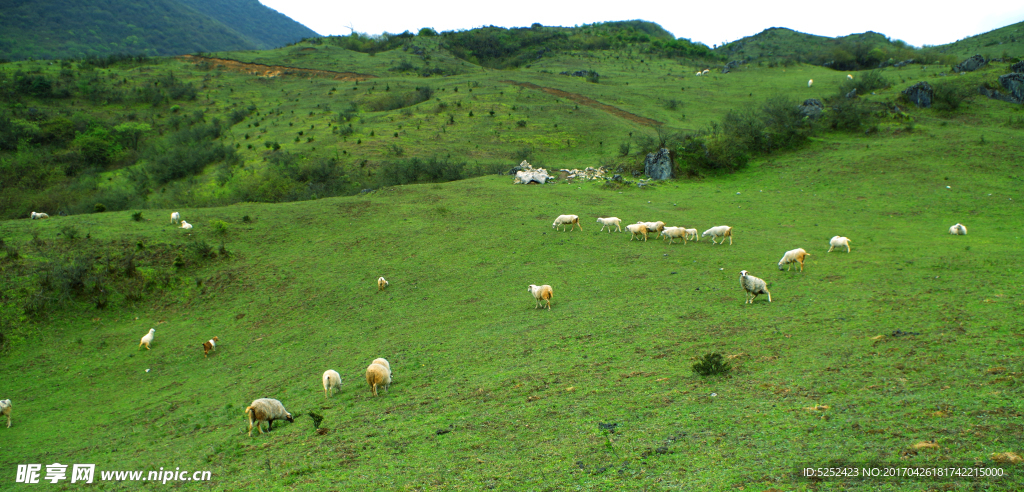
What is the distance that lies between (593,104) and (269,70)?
56.2 m

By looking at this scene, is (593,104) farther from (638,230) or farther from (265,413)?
(265,413)

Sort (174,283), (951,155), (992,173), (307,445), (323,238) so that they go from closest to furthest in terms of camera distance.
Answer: (307,445) < (174,283) < (323,238) < (992,173) < (951,155)

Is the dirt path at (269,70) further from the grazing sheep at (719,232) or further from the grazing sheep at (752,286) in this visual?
the grazing sheep at (752,286)

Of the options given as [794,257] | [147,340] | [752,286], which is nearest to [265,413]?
[147,340]

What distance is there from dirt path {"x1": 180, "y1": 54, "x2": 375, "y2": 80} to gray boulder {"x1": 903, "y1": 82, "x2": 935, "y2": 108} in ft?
221

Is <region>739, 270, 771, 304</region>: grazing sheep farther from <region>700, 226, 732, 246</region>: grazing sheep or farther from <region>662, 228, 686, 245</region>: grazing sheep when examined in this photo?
<region>662, 228, 686, 245</region>: grazing sheep

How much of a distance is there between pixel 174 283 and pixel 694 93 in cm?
5809

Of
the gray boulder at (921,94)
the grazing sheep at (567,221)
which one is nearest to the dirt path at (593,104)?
the gray boulder at (921,94)

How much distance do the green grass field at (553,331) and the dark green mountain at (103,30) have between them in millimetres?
115124

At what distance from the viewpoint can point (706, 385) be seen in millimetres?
8461

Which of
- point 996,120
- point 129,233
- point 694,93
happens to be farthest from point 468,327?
point 694,93

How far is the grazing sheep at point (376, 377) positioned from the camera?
10.3m

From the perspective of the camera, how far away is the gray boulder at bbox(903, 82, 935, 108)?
40.6 meters

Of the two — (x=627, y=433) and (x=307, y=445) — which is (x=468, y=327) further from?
(x=627, y=433)
